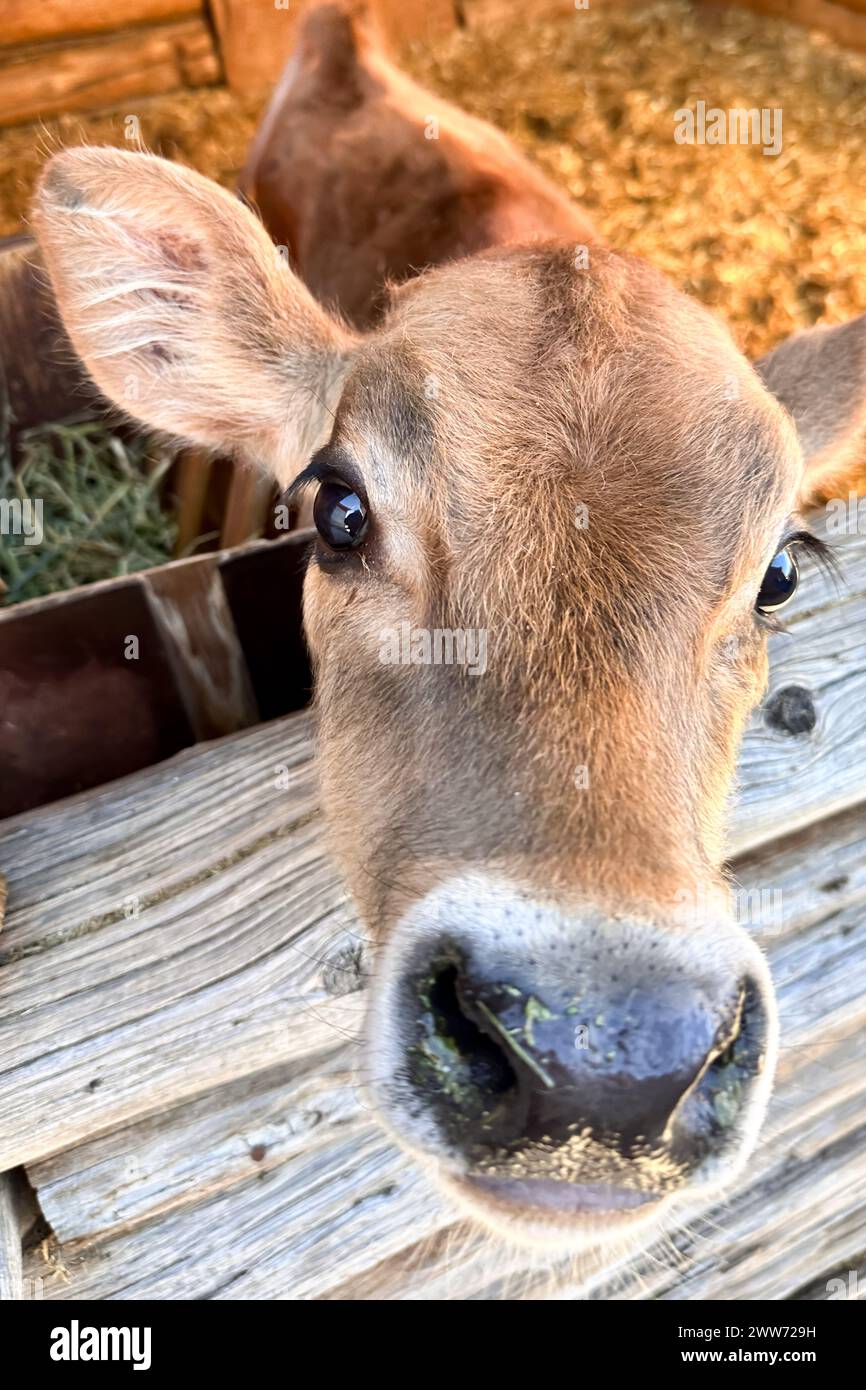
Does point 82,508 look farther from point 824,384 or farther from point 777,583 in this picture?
point 777,583

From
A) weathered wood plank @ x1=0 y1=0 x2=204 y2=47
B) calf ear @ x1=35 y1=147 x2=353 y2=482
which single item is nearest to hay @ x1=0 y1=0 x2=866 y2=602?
weathered wood plank @ x1=0 y1=0 x2=204 y2=47

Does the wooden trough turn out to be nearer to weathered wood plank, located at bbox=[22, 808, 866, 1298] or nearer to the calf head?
weathered wood plank, located at bbox=[22, 808, 866, 1298]

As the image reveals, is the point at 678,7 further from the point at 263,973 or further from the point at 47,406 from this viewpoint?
the point at 263,973

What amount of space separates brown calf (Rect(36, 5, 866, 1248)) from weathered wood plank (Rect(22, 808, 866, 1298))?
45cm

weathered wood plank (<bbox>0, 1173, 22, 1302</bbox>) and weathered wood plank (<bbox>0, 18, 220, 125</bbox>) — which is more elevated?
weathered wood plank (<bbox>0, 18, 220, 125</bbox>)

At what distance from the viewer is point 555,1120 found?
1439 mm

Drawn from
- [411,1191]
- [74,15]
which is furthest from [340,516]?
[74,15]

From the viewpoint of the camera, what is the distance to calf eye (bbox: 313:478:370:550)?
7.02 ft

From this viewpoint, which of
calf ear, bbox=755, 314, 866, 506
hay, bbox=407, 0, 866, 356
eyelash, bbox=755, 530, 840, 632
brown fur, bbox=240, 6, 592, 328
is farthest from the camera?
hay, bbox=407, 0, 866, 356

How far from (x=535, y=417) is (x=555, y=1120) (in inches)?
46.7

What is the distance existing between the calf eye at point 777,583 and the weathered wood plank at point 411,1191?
748mm

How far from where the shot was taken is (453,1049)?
1.56 metres

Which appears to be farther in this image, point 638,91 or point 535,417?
point 638,91
